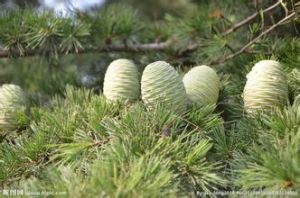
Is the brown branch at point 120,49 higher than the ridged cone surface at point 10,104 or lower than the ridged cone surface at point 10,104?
higher

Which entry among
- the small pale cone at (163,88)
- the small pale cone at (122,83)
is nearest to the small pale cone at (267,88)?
the small pale cone at (163,88)

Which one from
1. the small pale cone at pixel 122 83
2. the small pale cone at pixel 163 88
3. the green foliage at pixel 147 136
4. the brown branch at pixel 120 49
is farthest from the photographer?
the brown branch at pixel 120 49

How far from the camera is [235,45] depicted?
51.3 inches

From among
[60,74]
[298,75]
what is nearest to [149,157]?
[298,75]

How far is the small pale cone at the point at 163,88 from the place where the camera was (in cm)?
85

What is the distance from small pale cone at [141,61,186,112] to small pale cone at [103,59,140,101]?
0.11m

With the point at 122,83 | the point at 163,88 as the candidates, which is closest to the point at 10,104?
the point at 122,83

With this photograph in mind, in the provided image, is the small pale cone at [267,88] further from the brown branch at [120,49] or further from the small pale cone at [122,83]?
the brown branch at [120,49]

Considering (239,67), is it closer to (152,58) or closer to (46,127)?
(152,58)

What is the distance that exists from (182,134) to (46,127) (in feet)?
0.93

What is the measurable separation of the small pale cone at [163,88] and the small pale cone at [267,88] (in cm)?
14

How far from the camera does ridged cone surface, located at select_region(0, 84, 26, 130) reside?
1.03 metres

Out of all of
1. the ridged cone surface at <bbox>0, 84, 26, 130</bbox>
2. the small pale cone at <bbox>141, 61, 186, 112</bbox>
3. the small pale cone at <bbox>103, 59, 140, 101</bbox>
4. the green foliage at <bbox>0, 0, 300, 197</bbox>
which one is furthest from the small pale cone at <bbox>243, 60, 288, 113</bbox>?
the ridged cone surface at <bbox>0, 84, 26, 130</bbox>

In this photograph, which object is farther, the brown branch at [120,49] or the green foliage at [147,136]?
the brown branch at [120,49]
